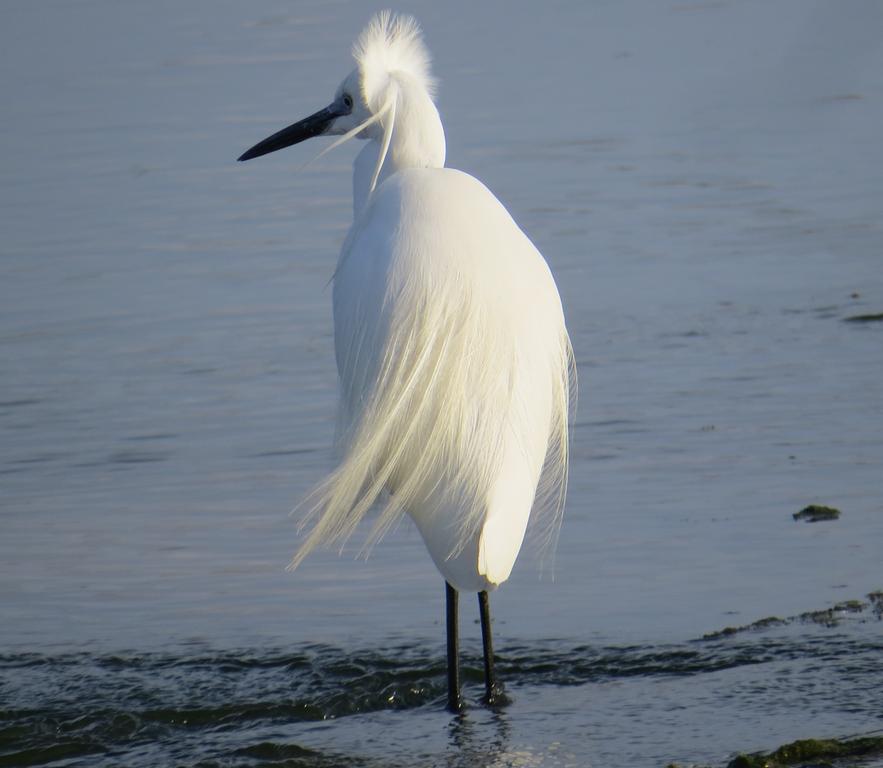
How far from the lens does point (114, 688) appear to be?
16.6ft

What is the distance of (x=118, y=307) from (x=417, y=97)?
399cm

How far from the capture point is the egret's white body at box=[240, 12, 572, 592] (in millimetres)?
4535

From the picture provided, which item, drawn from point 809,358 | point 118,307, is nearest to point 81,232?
point 118,307

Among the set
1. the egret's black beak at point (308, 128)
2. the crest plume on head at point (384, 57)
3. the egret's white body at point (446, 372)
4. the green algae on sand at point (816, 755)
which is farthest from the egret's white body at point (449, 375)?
the egret's black beak at point (308, 128)

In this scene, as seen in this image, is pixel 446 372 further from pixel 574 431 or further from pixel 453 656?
pixel 574 431

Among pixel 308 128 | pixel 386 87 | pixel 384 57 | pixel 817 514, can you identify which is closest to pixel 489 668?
pixel 817 514

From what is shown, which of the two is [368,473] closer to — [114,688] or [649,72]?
[114,688]

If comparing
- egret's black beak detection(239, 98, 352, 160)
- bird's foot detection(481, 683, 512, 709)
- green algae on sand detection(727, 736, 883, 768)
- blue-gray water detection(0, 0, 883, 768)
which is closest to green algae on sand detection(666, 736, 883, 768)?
green algae on sand detection(727, 736, 883, 768)

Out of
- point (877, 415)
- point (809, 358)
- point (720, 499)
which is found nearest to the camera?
point (720, 499)

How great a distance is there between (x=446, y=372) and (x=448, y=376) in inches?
0.5

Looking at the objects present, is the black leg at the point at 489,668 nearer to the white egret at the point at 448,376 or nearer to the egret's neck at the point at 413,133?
the white egret at the point at 448,376

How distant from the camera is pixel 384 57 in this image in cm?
546

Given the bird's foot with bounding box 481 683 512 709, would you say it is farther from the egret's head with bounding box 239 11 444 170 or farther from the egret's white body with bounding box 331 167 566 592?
the egret's head with bounding box 239 11 444 170

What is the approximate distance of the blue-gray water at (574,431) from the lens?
15.7 ft
